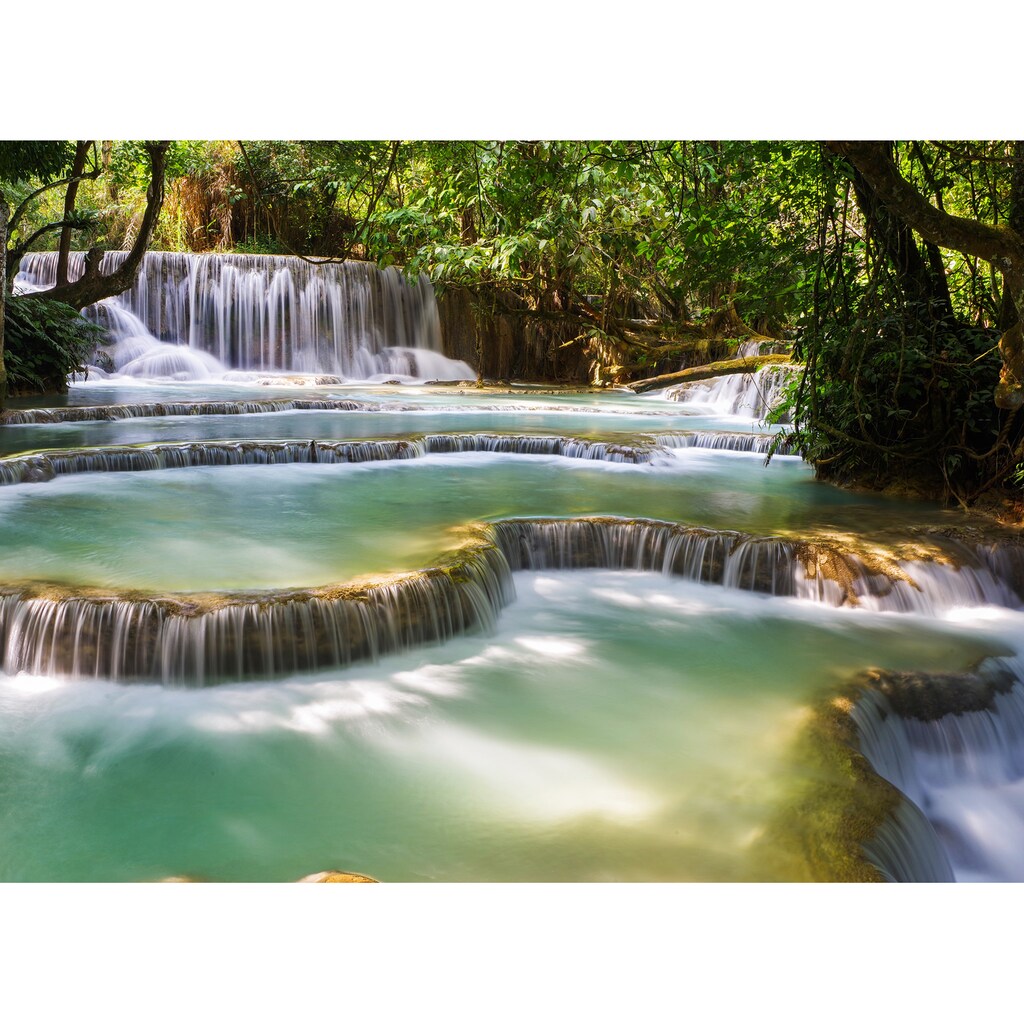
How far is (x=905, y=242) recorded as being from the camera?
5770 millimetres

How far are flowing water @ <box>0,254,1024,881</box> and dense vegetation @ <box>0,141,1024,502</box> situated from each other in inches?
27.0

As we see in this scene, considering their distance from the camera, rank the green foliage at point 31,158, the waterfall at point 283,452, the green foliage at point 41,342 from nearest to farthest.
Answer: the waterfall at point 283,452 < the green foliage at point 31,158 < the green foliage at point 41,342

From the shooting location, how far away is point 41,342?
10.9m

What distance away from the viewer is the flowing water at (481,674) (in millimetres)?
2643

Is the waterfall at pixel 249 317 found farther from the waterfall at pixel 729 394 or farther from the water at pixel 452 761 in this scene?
the water at pixel 452 761

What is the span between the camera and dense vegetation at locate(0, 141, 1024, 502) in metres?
4.51

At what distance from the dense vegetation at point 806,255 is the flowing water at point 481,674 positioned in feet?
2.25

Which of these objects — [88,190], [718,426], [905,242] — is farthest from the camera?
[88,190]

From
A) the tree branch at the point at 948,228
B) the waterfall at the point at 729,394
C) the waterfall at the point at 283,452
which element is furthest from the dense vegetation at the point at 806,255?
the waterfall at the point at 729,394

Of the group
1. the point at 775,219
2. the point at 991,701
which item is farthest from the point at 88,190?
the point at 991,701

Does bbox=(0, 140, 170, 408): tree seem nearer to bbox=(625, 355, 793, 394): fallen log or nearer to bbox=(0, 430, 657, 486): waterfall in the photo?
bbox=(0, 430, 657, 486): waterfall

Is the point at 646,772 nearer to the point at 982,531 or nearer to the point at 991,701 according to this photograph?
the point at 991,701

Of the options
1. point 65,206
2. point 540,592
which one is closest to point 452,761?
point 540,592

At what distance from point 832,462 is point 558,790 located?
186 inches
